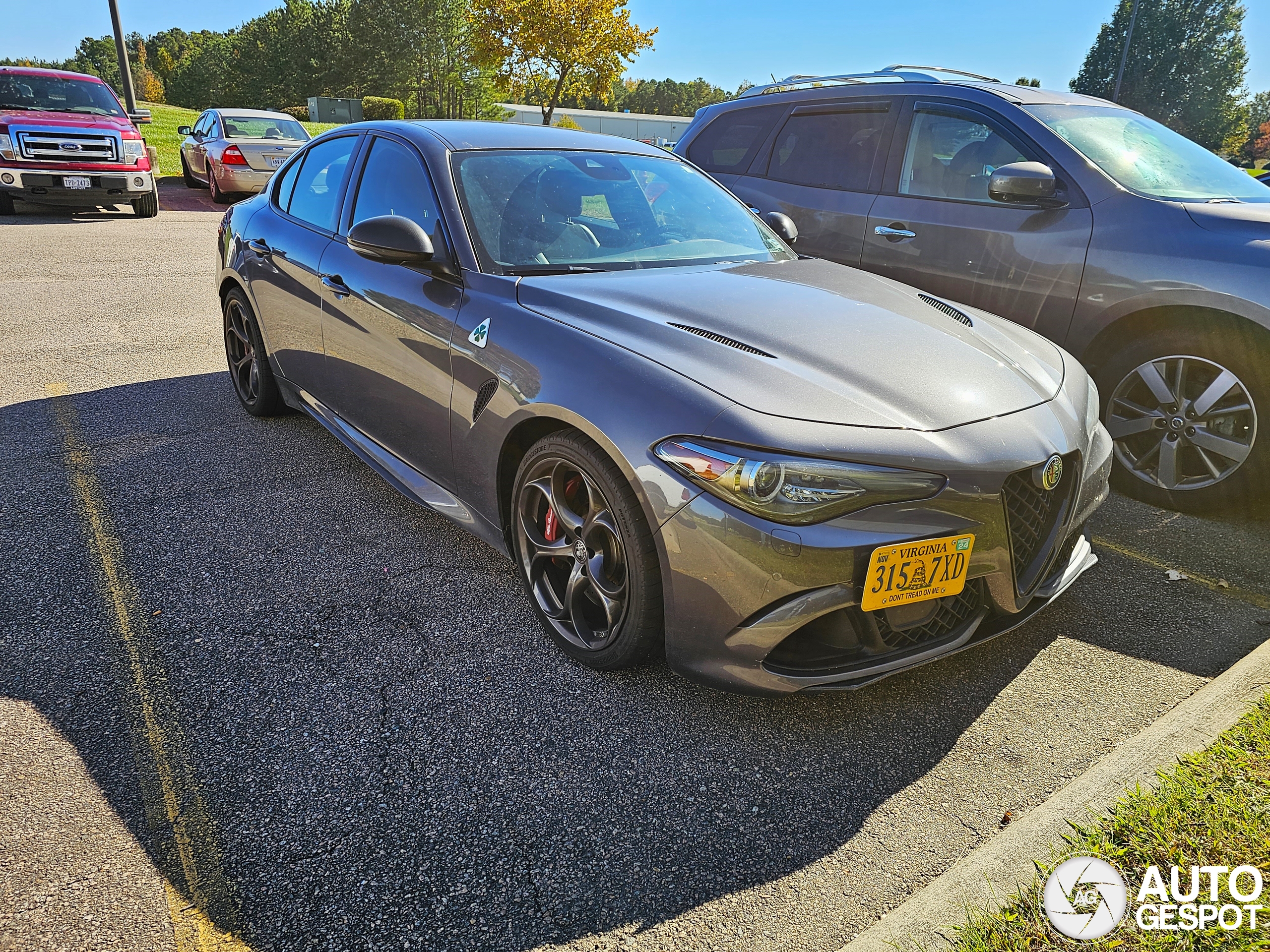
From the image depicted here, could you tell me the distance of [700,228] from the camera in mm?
3711

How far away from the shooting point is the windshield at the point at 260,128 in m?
15.9

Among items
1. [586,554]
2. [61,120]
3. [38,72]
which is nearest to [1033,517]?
[586,554]

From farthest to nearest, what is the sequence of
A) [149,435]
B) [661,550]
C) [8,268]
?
[8,268] < [149,435] < [661,550]

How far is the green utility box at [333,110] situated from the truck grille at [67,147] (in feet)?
145

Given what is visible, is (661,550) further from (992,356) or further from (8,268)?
(8,268)

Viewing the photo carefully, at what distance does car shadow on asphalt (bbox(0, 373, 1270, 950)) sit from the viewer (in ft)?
6.50

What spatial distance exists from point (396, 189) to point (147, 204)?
41.2 ft

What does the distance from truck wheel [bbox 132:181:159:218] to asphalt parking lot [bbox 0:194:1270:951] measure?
11543 millimetres

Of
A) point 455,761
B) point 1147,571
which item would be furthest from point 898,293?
point 455,761

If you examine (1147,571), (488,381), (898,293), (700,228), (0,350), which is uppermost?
(700,228)

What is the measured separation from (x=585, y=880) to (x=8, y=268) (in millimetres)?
10105

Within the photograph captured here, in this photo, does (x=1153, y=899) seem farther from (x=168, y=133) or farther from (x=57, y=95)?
(x=168, y=133)

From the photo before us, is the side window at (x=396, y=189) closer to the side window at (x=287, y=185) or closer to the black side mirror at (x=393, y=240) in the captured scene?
the black side mirror at (x=393, y=240)

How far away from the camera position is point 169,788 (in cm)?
223
